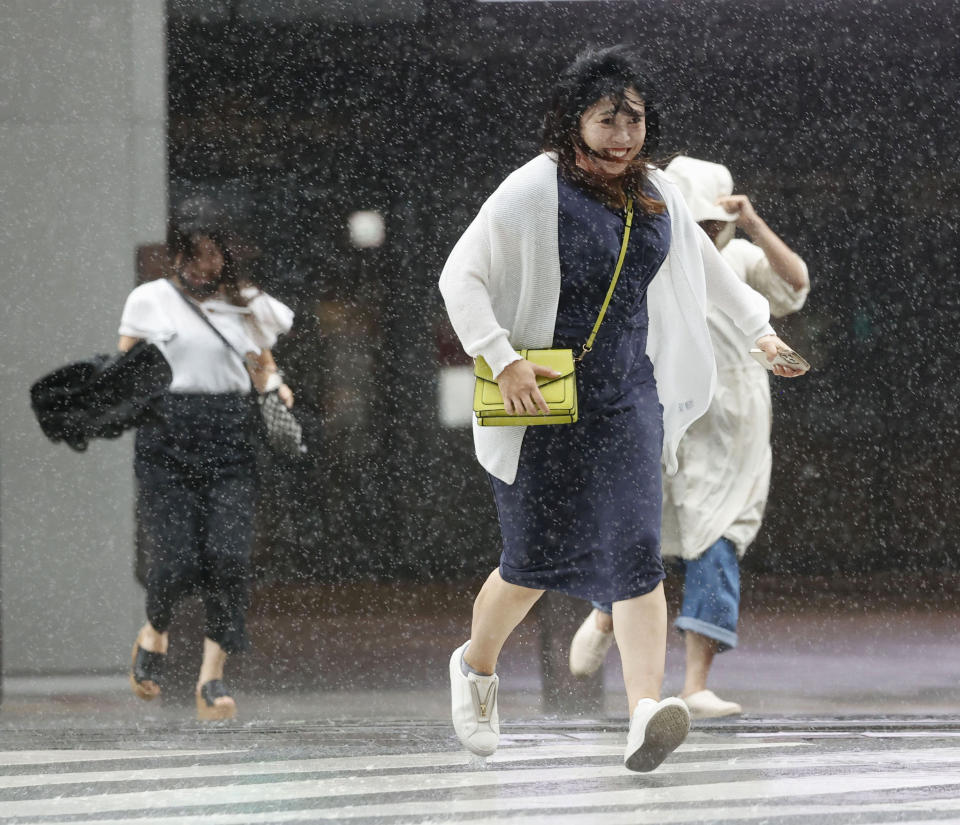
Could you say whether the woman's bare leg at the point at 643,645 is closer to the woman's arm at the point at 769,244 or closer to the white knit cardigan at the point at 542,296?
the white knit cardigan at the point at 542,296

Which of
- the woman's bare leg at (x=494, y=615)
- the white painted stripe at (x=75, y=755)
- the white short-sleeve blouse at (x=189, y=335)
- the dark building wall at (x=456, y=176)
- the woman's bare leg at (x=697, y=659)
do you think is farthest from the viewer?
the dark building wall at (x=456, y=176)

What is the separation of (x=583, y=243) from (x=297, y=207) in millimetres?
2348

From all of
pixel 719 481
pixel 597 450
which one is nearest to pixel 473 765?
pixel 597 450

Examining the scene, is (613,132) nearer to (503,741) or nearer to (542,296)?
(542,296)

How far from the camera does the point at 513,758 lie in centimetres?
476

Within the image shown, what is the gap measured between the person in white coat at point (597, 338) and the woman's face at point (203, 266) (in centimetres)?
174

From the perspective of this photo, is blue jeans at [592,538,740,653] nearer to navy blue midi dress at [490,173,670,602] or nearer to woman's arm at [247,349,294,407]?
navy blue midi dress at [490,173,670,602]

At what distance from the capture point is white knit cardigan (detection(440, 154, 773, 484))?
4.15m

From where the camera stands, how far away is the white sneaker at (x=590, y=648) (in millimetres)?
5473

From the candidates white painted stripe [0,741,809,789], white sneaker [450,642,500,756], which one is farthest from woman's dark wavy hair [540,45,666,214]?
white painted stripe [0,741,809,789]

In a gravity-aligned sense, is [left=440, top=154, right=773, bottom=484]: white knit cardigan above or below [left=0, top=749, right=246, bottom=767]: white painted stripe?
above

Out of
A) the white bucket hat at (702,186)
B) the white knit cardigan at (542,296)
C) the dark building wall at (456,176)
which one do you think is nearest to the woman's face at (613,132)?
the white knit cardigan at (542,296)

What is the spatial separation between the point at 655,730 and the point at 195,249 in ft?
8.92

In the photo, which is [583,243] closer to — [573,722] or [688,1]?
[573,722]
